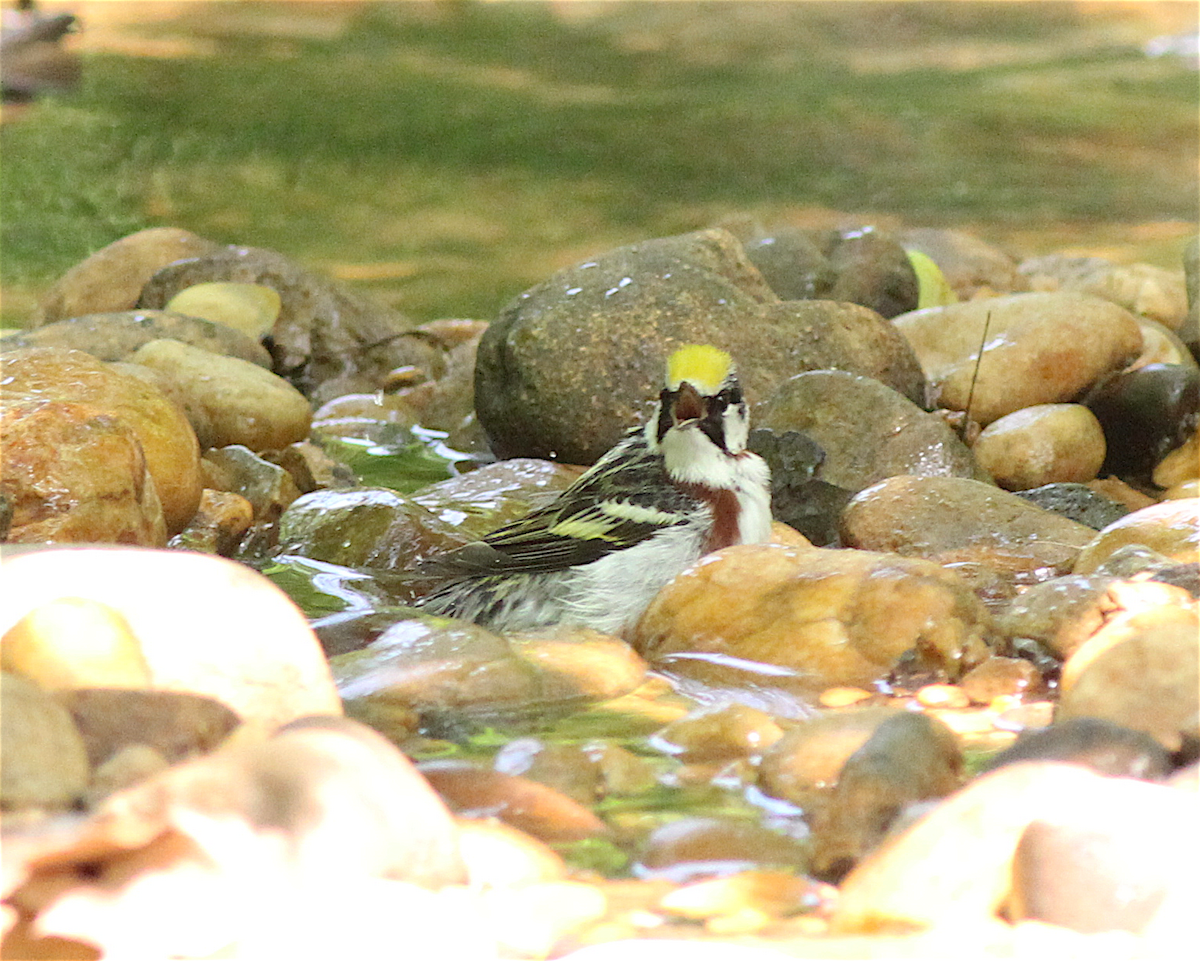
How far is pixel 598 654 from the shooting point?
425 cm

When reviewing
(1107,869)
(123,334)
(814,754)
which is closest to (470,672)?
(814,754)

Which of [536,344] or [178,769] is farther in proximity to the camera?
[536,344]

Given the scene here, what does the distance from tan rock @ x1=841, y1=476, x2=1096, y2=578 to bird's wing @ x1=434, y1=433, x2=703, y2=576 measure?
96cm

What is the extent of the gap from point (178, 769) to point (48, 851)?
25 centimetres

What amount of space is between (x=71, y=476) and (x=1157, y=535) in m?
3.45

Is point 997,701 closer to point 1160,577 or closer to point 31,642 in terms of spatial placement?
point 1160,577

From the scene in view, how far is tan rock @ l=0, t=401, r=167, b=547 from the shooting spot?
15.3 ft

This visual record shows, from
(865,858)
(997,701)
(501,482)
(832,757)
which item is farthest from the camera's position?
(501,482)

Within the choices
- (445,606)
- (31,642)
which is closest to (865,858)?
(31,642)

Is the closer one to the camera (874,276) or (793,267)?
(793,267)

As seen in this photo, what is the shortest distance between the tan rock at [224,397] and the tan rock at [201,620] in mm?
3069

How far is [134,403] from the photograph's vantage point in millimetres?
5258

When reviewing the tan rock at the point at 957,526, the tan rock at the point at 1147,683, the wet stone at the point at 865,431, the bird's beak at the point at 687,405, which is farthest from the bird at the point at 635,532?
the tan rock at the point at 1147,683

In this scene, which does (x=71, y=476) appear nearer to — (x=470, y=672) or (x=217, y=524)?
(x=217, y=524)
